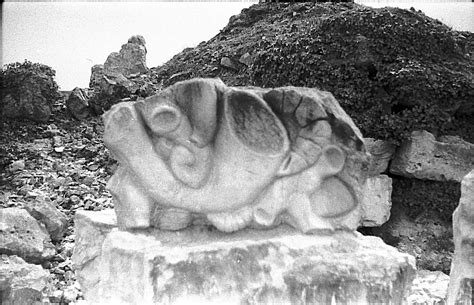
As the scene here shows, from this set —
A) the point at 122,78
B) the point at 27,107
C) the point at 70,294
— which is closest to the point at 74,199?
the point at 70,294

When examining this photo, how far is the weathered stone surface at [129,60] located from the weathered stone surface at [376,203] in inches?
183

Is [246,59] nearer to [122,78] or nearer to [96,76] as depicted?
[122,78]

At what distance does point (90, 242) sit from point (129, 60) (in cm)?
635

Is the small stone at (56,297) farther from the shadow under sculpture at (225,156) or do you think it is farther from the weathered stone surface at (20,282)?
the shadow under sculpture at (225,156)

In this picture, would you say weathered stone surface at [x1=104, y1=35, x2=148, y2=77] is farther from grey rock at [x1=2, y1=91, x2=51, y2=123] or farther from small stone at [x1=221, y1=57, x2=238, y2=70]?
small stone at [x1=221, y1=57, x2=238, y2=70]

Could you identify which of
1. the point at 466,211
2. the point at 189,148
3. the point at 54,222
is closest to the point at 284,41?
the point at 54,222

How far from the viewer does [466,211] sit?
10.2 feet

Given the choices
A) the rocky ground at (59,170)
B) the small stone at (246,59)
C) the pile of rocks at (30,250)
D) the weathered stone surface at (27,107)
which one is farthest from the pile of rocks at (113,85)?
the pile of rocks at (30,250)

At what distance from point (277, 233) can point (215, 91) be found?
73cm

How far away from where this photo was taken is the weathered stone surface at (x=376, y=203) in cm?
612

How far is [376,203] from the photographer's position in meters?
6.16

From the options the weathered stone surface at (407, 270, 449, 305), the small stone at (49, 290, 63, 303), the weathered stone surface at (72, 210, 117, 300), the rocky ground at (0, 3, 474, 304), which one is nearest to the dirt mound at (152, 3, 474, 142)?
the rocky ground at (0, 3, 474, 304)

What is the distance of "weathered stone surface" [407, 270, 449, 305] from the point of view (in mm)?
4402

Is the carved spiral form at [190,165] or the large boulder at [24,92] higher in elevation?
the large boulder at [24,92]
